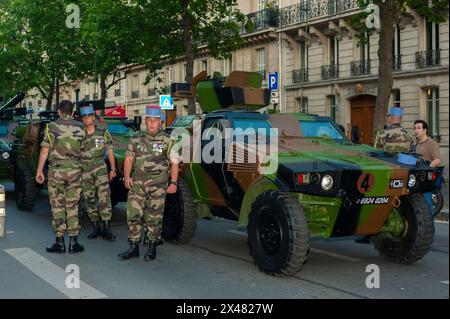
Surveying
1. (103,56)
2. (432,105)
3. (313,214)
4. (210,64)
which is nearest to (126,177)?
(313,214)

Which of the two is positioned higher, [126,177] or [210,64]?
[210,64]

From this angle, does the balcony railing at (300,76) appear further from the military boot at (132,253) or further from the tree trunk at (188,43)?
the military boot at (132,253)

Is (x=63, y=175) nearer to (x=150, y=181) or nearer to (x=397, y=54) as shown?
(x=150, y=181)

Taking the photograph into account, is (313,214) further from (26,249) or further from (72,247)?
(26,249)

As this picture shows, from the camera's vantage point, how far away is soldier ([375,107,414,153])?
28.4 ft

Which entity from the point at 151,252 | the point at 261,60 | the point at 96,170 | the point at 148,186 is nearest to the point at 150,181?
the point at 148,186

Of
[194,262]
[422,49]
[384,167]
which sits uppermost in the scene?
[422,49]

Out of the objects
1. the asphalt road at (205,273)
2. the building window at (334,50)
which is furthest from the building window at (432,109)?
the asphalt road at (205,273)

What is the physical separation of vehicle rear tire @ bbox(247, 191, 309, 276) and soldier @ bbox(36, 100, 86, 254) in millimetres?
2407

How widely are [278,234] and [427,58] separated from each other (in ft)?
70.4

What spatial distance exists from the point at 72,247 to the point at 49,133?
144 centimetres

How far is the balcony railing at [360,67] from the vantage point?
1126 inches

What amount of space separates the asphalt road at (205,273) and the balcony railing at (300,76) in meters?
23.8

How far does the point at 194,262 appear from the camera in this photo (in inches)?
285
